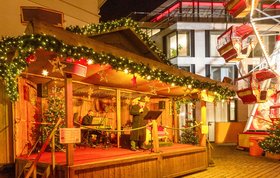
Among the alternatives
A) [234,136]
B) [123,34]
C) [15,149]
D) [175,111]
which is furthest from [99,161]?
[234,136]

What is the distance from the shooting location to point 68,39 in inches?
258

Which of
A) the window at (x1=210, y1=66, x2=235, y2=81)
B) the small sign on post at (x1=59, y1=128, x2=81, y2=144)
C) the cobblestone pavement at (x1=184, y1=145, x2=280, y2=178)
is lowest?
the cobblestone pavement at (x1=184, y1=145, x2=280, y2=178)

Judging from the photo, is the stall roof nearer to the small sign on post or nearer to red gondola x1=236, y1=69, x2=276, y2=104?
red gondola x1=236, y1=69, x2=276, y2=104

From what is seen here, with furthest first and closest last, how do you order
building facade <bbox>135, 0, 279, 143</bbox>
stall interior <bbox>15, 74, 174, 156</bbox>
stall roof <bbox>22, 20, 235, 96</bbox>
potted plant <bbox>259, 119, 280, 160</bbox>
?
building facade <bbox>135, 0, 279, 143</bbox> < potted plant <bbox>259, 119, 280, 160</bbox> < stall interior <bbox>15, 74, 174, 156</bbox> < stall roof <bbox>22, 20, 235, 96</bbox>

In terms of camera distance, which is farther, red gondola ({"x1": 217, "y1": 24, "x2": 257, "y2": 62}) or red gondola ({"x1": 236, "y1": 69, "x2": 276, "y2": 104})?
red gondola ({"x1": 236, "y1": 69, "x2": 276, "y2": 104})

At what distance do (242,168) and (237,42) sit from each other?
5.05 metres

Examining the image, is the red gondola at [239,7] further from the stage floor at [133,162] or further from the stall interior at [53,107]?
the stage floor at [133,162]

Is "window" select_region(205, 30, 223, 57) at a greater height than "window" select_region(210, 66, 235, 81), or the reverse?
"window" select_region(205, 30, 223, 57)

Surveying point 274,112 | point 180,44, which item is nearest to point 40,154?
point 274,112

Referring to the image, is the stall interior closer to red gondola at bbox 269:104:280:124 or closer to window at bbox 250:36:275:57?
red gondola at bbox 269:104:280:124

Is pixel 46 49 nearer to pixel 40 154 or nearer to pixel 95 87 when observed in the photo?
pixel 40 154

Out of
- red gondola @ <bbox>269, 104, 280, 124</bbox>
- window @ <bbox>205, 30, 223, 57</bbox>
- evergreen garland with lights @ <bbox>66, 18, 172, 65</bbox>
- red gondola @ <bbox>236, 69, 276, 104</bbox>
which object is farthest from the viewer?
window @ <bbox>205, 30, 223, 57</bbox>

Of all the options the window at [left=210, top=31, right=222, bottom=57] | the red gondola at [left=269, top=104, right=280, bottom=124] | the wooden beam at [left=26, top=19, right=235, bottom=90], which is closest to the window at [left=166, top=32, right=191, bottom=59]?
the window at [left=210, top=31, right=222, bottom=57]

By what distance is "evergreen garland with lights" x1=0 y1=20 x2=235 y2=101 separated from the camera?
19.9 feet
